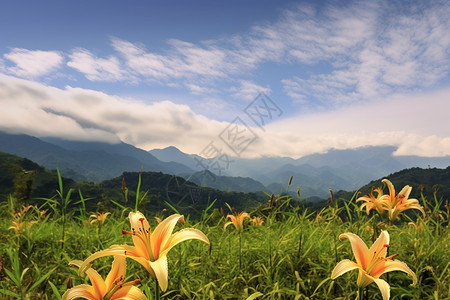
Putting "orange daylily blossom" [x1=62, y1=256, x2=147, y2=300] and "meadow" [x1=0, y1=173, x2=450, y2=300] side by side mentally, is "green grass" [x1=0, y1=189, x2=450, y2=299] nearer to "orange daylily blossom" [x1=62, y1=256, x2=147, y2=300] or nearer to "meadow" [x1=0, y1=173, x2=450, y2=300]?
"meadow" [x1=0, y1=173, x2=450, y2=300]

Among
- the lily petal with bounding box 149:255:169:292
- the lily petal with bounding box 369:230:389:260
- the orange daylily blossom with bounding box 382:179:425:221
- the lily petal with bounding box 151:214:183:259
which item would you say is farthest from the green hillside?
the orange daylily blossom with bounding box 382:179:425:221

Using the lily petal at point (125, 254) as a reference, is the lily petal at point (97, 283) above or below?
below

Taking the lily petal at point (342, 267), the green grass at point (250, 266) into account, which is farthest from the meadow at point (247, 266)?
the lily petal at point (342, 267)

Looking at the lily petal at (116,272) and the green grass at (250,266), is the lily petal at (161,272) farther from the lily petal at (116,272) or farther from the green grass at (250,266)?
the green grass at (250,266)

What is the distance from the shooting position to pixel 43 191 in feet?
251

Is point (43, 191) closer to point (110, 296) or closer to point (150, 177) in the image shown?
point (150, 177)

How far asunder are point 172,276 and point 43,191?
91.5 metres

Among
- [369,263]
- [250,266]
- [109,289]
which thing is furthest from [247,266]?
[109,289]

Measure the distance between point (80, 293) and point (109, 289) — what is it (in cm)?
17

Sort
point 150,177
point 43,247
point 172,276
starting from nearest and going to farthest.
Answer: point 172,276 < point 43,247 < point 150,177

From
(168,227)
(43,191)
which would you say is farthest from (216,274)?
(43,191)

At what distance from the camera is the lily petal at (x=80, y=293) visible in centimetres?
139

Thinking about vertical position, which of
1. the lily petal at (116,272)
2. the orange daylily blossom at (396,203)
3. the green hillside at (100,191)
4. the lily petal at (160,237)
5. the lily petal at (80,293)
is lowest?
the green hillside at (100,191)

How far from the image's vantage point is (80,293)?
1.42 m
